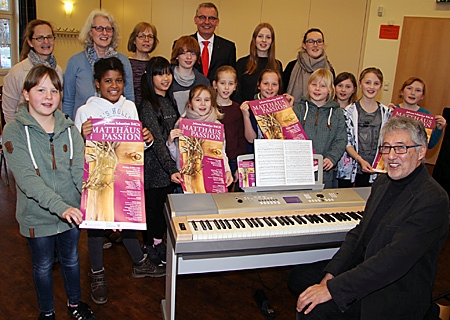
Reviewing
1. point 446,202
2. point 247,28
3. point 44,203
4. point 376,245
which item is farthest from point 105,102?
point 247,28

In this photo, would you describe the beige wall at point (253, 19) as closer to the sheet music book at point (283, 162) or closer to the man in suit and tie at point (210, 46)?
the man in suit and tie at point (210, 46)

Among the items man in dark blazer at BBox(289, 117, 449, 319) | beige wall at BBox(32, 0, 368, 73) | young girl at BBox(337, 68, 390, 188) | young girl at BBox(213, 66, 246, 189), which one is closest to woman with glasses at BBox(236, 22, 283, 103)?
young girl at BBox(213, 66, 246, 189)

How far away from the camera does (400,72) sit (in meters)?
6.61

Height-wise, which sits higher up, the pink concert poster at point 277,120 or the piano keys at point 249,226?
the pink concert poster at point 277,120

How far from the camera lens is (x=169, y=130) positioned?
109 inches

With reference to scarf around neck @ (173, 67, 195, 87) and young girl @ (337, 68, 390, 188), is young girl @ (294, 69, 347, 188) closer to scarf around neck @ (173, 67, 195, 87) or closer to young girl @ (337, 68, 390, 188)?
young girl @ (337, 68, 390, 188)

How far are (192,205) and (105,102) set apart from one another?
85 cm

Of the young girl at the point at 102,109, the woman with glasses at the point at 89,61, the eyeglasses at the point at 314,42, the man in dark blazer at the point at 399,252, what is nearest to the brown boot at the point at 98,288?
the young girl at the point at 102,109

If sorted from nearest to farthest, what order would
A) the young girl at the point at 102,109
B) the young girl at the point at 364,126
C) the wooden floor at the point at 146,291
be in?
1. the young girl at the point at 102,109
2. the wooden floor at the point at 146,291
3. the young girl at the point at 364,126

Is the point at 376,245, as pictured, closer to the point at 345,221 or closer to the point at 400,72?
the point at 345,221

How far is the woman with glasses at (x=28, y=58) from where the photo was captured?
9.35ft

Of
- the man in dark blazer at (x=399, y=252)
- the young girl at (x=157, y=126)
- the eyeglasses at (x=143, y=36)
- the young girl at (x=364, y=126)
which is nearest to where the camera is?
the man in dark blazer at (x=399, y=252)

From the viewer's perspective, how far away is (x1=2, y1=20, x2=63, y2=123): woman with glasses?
2850mm

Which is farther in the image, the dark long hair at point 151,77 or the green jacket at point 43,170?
the dark long hair at point 151,77
